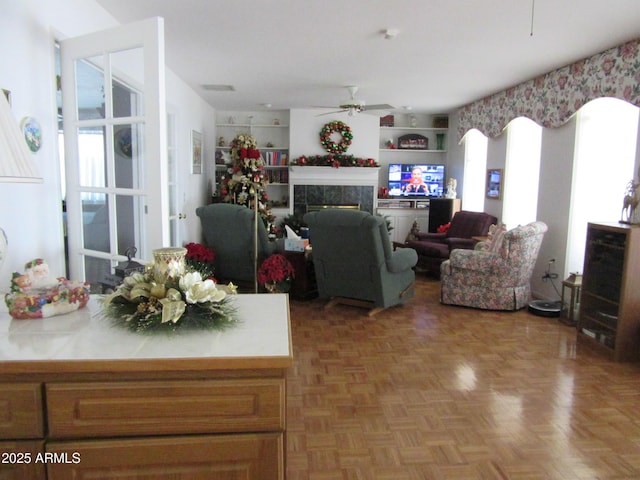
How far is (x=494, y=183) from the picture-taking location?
6160mm

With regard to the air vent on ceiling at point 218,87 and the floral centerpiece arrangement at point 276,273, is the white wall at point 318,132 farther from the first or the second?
the floral centerpiece arrangement at point 276,273

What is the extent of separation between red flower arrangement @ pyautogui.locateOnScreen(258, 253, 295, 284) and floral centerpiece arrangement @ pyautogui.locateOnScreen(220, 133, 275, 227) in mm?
1958

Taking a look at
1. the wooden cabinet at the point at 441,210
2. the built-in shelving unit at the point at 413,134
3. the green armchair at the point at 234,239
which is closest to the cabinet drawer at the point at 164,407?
the green armchair at the point at 234,239

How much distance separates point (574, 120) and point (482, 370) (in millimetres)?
2825

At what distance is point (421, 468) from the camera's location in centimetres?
205

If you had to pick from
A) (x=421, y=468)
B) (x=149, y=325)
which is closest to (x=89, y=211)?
(x=149, y=325)

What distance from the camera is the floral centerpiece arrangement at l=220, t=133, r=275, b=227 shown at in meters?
6.49

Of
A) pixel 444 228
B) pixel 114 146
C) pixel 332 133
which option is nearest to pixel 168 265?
pixel 114 146

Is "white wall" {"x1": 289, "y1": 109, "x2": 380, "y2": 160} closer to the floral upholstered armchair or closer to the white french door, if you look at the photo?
the floral upholstered armchair

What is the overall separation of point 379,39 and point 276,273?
2.27 m

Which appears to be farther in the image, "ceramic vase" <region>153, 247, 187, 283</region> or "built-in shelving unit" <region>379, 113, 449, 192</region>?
"built-in shelving unit" <region>379, 113, 449, 192</region>

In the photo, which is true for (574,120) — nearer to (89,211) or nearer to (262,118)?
(89,211)

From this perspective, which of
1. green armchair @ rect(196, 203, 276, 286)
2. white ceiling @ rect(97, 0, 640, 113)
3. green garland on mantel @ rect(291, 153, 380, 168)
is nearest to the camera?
white ceiling @ rect(97, 0, 640, 113)

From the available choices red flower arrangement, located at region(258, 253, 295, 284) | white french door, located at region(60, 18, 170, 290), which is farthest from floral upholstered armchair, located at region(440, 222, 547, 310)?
white french door, located at region(60, 18, 170, 290)
